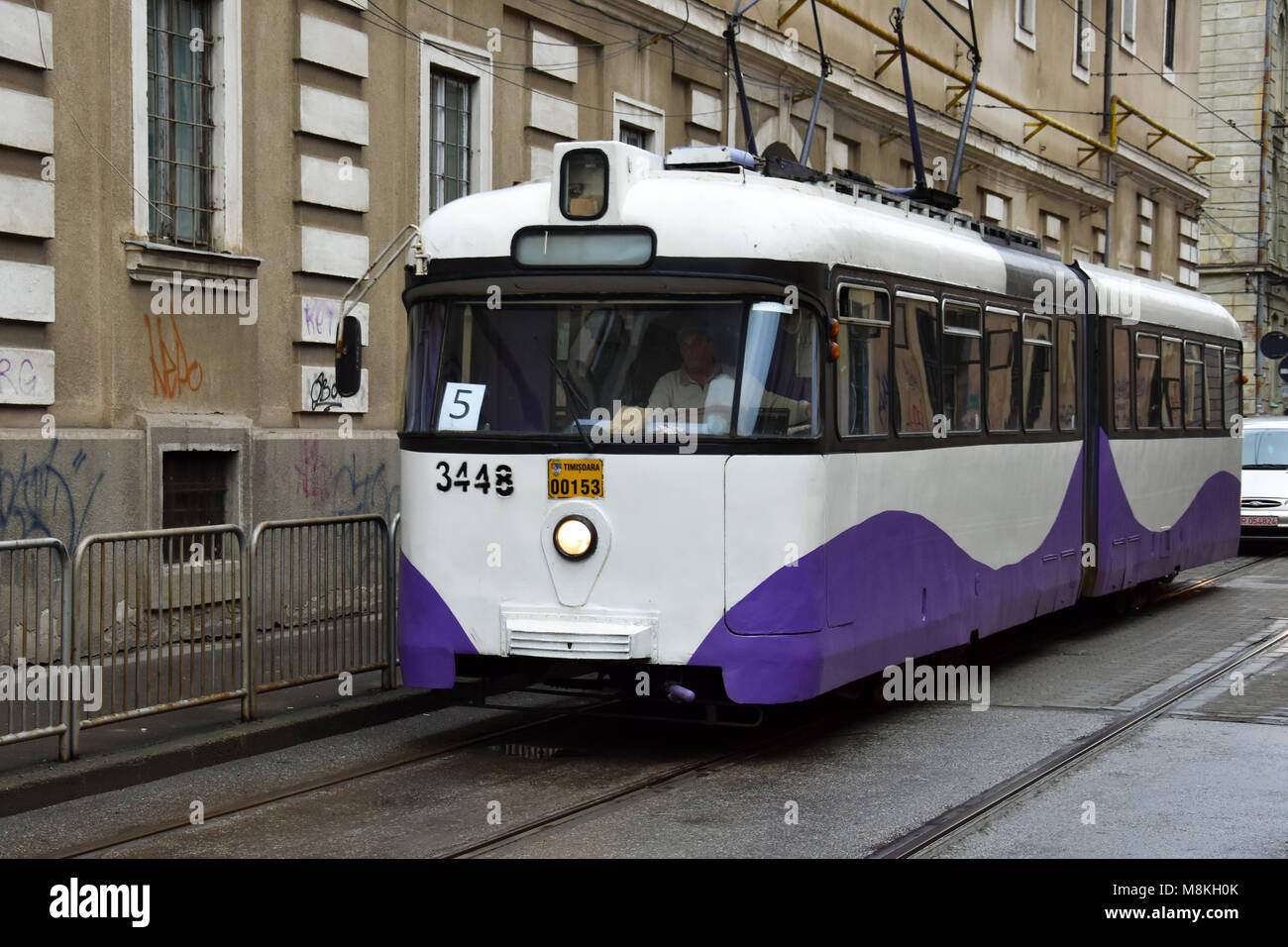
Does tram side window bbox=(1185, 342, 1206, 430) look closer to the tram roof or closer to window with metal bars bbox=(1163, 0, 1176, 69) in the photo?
the tram roof

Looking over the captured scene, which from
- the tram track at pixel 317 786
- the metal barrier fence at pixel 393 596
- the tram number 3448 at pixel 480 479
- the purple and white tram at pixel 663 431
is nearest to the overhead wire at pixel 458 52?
the metal barrier fence at pixel 393 596

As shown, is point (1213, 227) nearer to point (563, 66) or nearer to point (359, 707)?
point (563, 66)

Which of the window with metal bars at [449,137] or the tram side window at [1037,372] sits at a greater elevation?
the window with metal bars at [449,137]

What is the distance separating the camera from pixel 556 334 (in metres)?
9.05

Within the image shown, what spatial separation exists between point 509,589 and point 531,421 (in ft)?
2.81

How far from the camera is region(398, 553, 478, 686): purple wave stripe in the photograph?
30.3 feet

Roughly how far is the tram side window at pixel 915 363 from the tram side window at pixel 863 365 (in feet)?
0.66

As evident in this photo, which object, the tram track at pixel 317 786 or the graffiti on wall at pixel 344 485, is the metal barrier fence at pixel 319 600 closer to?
the tram track at pixel 317 786

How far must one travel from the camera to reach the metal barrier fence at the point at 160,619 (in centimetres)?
873

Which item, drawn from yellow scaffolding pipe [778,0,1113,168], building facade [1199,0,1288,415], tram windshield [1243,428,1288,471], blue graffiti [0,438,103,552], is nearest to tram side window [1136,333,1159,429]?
yellow scaffolding pipe [778,0,1113,168]

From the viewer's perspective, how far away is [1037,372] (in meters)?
12.9

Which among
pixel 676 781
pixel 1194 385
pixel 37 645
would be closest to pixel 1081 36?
pixel 1194 385

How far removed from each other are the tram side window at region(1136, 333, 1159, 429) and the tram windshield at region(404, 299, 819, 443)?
23.8ft

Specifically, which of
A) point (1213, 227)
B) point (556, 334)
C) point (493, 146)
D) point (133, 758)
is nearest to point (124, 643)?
point (133, 758)
